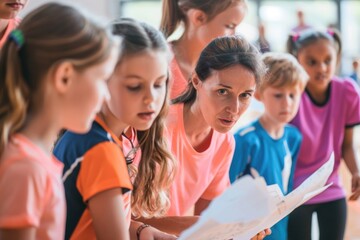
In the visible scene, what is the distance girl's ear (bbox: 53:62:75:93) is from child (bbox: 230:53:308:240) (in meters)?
1.25

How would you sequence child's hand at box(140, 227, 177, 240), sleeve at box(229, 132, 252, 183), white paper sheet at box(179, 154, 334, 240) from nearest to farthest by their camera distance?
white paper sheet at box(179, 154, 334, 240) → child's hand at box(140, 227, 177, 240) → sleeve at box(229, 132, 252, 183)

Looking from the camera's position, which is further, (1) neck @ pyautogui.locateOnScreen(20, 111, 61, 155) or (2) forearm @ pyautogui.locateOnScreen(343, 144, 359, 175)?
(2) forearm @ pyautogui.locateOnScreen(343, 144, 359, 175)

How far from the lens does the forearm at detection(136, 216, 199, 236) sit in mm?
1678

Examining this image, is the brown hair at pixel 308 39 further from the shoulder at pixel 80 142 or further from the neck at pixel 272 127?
the shoulder at pixel 80 142

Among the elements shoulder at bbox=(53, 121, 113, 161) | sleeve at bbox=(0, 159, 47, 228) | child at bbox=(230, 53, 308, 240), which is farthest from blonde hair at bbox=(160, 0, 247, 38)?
sleeve at bbox=(0, 159, 47, 228)

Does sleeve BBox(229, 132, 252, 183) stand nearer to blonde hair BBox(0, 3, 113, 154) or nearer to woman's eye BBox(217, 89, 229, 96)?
woman's eye BBox(217, 89, 229, 96)

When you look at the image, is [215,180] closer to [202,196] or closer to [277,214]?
[202,196]

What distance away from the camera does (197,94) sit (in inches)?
70.6

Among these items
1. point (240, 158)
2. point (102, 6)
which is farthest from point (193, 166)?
point (102, 6)

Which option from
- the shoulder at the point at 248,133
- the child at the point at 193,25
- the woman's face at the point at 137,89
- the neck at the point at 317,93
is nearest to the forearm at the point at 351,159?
the neck at the point at 317,93

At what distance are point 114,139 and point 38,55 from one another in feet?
0.87

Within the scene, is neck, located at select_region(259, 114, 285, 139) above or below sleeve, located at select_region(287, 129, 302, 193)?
above

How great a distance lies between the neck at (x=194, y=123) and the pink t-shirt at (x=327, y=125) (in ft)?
2.54

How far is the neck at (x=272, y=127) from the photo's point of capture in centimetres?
240
